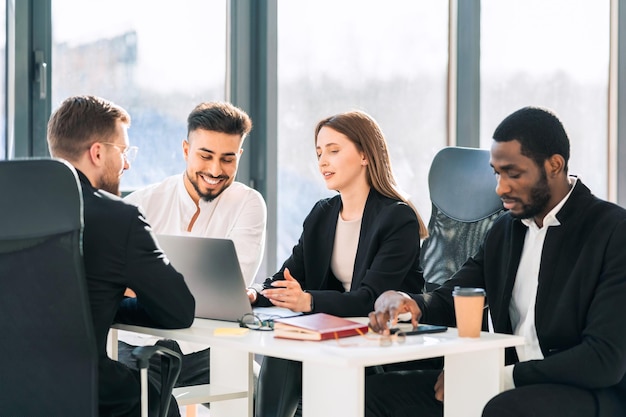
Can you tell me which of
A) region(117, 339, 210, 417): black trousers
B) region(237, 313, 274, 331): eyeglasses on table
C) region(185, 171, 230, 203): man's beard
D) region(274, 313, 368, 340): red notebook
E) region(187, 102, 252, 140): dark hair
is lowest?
region(117, 339, 210, 417): black trousers

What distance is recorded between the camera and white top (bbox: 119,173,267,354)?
10.8 ft

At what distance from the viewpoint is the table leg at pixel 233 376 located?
2750 millimetres

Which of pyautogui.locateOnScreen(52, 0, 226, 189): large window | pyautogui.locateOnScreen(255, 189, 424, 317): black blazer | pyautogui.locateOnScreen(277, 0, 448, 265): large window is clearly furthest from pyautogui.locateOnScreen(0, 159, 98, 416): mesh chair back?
pyautogui.locateOnScreen(277, 0, 448, 265): large window

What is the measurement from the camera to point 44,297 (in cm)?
205

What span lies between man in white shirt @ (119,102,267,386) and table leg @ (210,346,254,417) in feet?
1.75

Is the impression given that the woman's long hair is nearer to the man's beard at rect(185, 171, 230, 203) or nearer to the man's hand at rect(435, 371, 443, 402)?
the man's beard at rect(185, 171, 230, 203)

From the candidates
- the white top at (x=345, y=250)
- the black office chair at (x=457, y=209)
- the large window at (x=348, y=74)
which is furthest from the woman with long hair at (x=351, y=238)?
the large window at (x=348, y=74)

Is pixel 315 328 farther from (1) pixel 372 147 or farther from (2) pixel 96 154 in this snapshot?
(1) pixel 372 147

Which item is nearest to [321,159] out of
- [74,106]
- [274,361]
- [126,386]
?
[274,361]

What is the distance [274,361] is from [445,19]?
2.60 m

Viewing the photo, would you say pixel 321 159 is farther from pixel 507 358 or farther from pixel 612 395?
pixel 612 395

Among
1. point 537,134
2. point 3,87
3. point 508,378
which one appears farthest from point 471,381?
point 3,87

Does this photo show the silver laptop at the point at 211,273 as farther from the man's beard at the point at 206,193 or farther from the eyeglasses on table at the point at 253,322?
the man's beard at the point at 206,193

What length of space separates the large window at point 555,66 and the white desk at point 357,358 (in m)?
2.63
